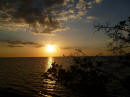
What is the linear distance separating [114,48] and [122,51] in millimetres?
579

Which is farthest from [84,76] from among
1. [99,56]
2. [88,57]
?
[99,56]

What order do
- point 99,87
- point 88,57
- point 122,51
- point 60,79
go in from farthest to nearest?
point 60,79, point 99,87, point 88,57, point 122,51

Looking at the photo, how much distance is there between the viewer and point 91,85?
45.9 feet

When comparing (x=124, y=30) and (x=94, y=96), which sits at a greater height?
(x=124, y=30)

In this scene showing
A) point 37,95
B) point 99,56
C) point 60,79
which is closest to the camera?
point 99,56

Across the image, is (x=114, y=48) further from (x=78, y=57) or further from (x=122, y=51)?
(x=78, y=57)

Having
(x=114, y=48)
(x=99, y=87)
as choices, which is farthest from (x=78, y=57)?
(x=99, y=87)

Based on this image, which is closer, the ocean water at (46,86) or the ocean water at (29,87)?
the ocean water at (46,86)

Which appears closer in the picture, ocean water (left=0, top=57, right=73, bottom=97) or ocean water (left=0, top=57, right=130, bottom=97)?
ocean water (left=0, top=57, right=130, bottom=97)

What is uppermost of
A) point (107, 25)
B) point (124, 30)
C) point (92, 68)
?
point (107, 25)

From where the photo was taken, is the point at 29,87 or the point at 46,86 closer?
the point at 29,87

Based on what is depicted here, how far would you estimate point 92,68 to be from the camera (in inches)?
444

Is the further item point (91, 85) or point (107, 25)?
point (91, 85)

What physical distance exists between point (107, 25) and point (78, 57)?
4.68 metres
